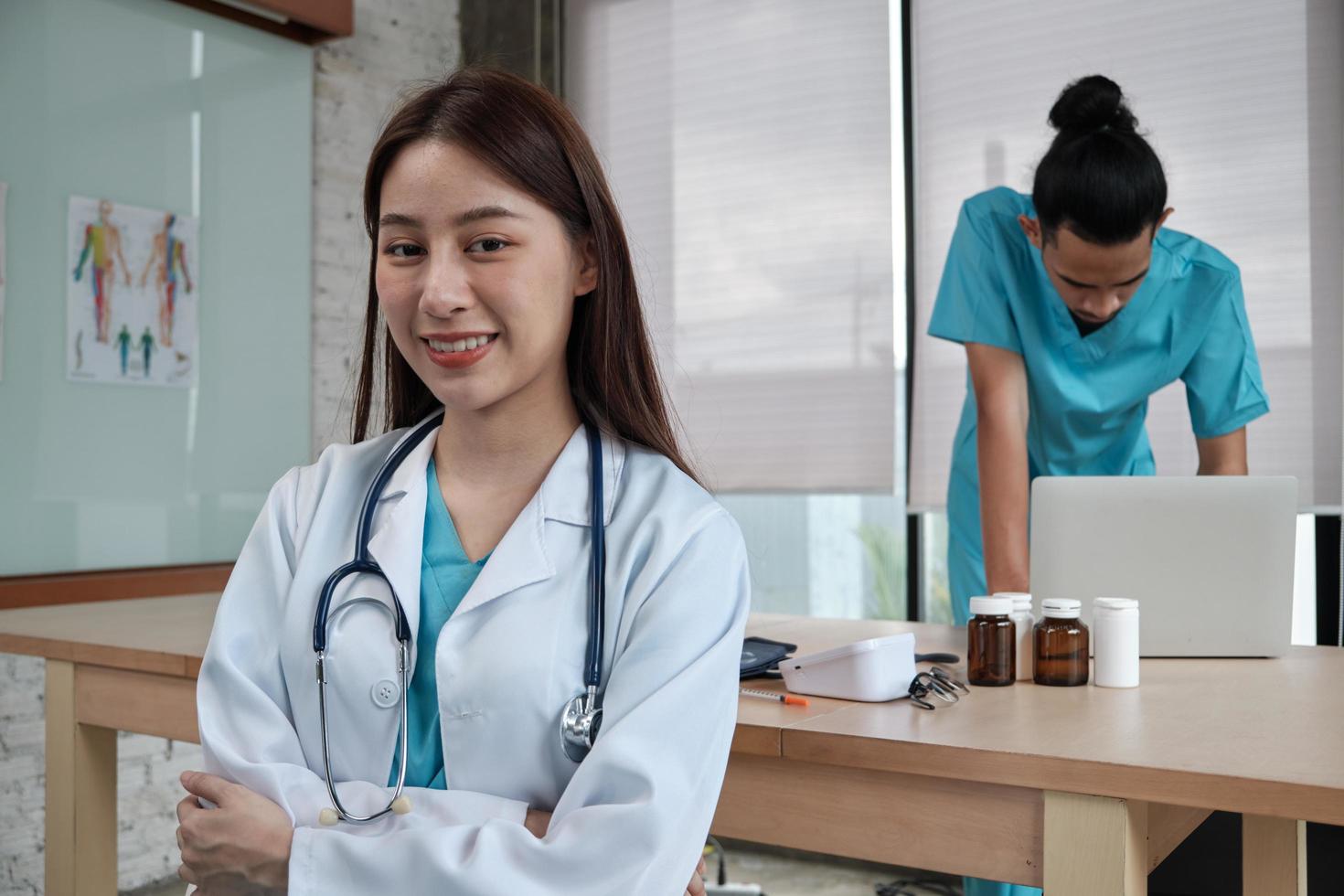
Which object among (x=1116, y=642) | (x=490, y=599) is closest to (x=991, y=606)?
(x=1116, y=642)

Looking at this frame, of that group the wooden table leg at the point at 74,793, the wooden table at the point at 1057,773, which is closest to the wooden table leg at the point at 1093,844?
the wooden table at the point at 1057,773

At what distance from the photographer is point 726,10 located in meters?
3.98

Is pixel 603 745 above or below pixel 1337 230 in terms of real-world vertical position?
below

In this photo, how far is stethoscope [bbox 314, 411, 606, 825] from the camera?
1072mm

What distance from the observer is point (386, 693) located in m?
1.12

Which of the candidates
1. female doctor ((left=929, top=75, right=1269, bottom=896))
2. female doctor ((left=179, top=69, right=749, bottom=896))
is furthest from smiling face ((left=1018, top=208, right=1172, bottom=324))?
female doctor ((left=179, top=69, right=749, bottom=896))

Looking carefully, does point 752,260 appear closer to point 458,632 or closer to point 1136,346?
point 1136,346

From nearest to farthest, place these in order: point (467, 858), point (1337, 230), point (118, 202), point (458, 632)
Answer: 1. point (467, 858)
2. point (458, 632)
3. point (1337, 230)
4. point (118, 202)

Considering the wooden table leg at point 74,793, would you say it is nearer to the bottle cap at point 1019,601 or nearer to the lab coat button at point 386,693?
the lab coat button at point 386,693

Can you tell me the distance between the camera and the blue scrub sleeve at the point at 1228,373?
6.93ft

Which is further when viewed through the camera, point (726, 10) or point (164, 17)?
point (726, 10)

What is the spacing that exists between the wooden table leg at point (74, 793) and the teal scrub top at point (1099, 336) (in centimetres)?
159

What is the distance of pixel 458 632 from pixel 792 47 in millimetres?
3117

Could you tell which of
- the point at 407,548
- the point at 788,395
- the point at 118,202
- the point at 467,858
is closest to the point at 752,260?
the point at 788,395
